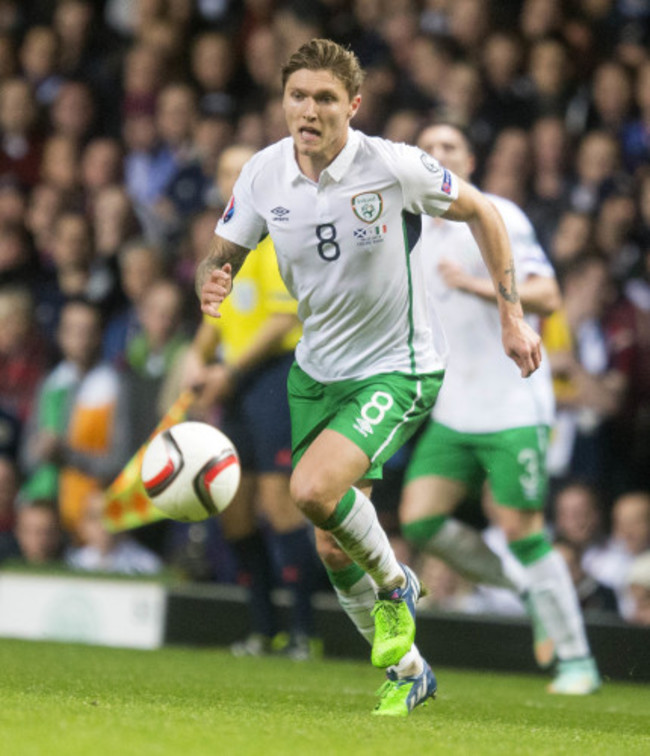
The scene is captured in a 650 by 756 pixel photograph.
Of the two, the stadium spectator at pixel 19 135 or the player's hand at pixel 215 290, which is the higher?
the stadium spectator at pixel 19 135

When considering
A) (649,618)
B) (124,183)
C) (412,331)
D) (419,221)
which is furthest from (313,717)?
(124,183)

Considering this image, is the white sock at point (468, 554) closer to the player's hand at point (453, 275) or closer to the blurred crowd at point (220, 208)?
the blurred crowd at point (220, 208)

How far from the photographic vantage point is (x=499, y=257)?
575cm

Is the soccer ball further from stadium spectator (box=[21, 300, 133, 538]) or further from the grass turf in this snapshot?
stadium spectator (box=[21, 300, 133, 538])

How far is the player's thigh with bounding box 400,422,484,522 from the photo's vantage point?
759 cm

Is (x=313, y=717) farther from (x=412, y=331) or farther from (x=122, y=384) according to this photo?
(x=122, y=384)

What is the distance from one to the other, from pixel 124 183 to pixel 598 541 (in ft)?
18.0

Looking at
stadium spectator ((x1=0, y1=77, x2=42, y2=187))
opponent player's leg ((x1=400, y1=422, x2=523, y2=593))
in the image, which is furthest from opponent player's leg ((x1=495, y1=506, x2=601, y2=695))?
stadium spectator ((x1=0, y1=77, x2=42, y2=187))

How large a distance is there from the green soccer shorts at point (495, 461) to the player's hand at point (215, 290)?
237cm

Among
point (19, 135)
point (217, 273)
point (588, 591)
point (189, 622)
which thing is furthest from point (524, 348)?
point (19, 135)

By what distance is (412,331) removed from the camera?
5727 mm

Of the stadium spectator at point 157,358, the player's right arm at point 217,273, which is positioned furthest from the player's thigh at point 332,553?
Result: the stadium spectator at point 157,358

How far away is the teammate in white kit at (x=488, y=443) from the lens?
731 cm

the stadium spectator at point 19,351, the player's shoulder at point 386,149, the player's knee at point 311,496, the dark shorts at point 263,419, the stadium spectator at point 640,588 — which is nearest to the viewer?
the player's knee at point 311,496
